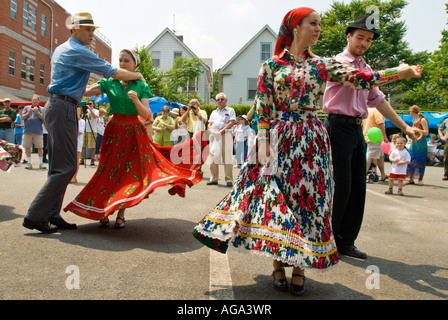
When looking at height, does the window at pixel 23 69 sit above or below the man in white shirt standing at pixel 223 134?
above

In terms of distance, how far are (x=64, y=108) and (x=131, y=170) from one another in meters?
1.01

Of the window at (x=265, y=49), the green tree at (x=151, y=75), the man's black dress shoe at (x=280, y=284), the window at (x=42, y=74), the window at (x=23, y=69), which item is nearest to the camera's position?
the man's black dress shoe at (x=280, y=284)

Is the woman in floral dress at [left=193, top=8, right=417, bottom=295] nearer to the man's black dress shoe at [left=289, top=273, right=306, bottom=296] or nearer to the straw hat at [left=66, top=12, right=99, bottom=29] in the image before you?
the man's black dress shoe at [left=289, top=273, right=306, bottom=296]

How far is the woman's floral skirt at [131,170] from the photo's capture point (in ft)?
14.5

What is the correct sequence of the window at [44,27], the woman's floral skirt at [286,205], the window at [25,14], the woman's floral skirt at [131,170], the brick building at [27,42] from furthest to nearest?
the window at [44,27]
the window at [25,14]
the brick building at [27,42]
the woman's floral skirt at [131,170]
the woman's floral skirt at [286,205]

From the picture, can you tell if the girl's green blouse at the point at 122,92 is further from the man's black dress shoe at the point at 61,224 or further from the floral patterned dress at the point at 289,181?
the floral patterned dress at the point at 289,181

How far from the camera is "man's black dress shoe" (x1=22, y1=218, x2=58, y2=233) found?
169 inches

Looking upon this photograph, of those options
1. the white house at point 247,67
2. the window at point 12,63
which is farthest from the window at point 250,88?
the window at point 12,63

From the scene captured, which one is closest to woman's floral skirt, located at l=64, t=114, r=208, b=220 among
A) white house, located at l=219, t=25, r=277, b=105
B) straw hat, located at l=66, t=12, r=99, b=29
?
straw hat, located at l=66, t=12, r=99, b=29

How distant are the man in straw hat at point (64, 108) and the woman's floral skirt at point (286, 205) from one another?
219 centimetres

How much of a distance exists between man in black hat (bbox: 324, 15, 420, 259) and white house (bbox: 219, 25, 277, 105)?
36.2 meters

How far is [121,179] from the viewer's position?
183 inches

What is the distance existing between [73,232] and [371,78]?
350 centimetres

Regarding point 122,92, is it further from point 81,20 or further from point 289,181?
point 289,181
